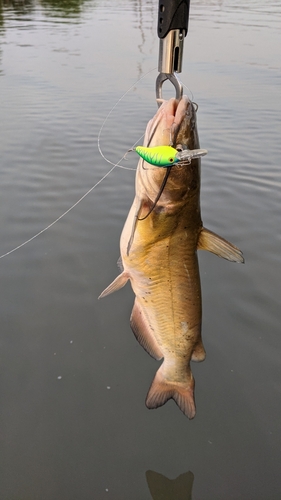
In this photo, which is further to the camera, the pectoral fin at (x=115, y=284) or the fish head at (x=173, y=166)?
the pectoral fin at (x=115, y=284)

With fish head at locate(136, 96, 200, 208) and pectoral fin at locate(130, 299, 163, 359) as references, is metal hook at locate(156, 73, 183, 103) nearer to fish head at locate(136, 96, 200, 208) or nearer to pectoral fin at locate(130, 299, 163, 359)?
fish head at locate(136, 96, 200, 208)

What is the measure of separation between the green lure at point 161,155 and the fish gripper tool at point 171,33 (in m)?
0.28

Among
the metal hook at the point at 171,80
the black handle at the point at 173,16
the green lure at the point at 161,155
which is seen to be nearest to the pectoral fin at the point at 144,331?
the green lure at the point at 161,155

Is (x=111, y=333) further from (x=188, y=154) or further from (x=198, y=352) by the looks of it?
(x=188, y=154)

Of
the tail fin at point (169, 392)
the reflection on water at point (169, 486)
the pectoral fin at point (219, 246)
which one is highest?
the pectoral fin at point (219, 246)

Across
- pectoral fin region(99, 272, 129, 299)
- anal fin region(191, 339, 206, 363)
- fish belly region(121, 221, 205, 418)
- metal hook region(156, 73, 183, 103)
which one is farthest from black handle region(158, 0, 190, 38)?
anal fin region(191, 339, 206, 363)

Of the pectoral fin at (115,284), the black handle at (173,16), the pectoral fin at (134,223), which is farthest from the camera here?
the pectoral fin at (115,284)

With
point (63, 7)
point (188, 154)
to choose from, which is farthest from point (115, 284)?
point (63, 7)

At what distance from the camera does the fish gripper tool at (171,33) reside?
1.64m

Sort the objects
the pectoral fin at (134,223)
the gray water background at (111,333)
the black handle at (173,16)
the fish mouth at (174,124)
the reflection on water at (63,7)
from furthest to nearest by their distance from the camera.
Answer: the reflection on water at (63,7) < the gray water background at (111,333) < the pectoral fin at (134,223) < the fish mouth at (174,124) < the black handle at (173,16)

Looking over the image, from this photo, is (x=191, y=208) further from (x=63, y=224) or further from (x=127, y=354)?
(x=63, y=224)

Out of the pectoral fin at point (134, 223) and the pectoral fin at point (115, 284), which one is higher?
the pectoral fin at point (134, 223)

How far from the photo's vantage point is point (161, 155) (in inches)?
71.2

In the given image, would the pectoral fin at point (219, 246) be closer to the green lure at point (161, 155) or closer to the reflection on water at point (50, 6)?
the green lure at point (161, 155)
